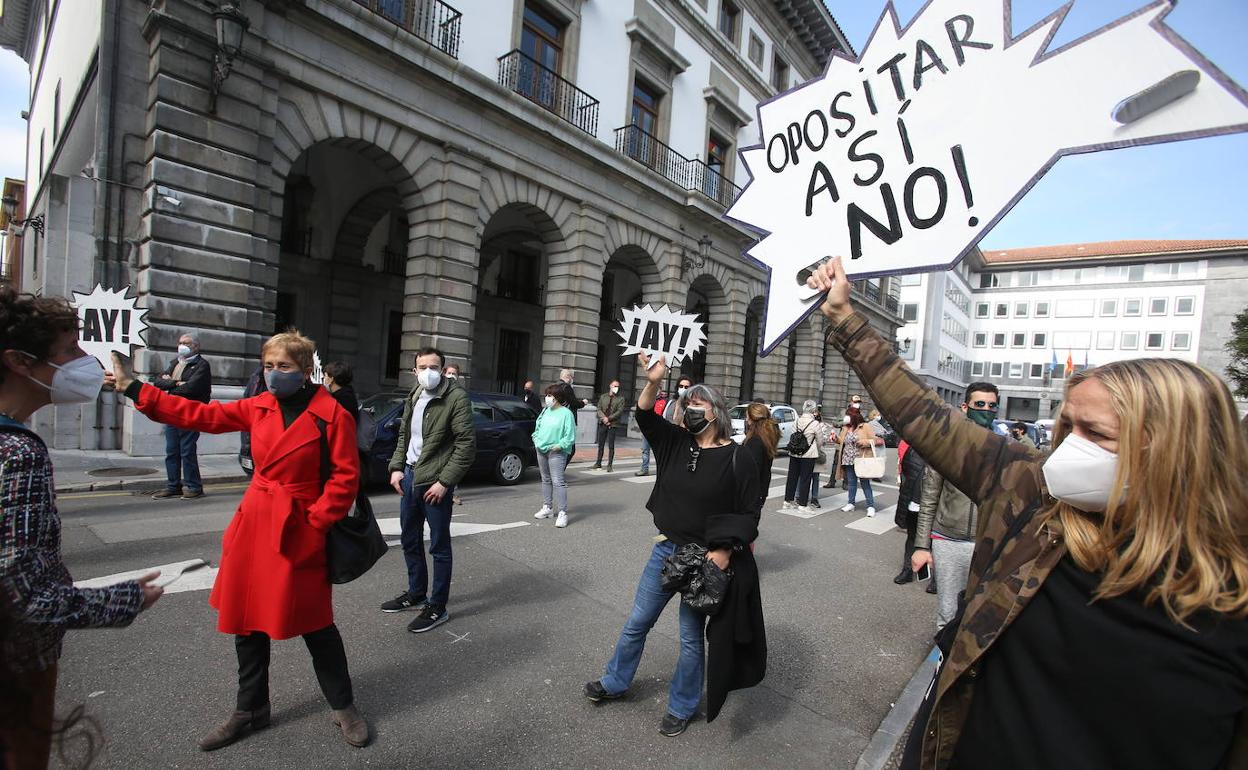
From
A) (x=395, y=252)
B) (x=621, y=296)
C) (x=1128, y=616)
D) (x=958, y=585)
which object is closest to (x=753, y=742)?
(x=958, y=585)

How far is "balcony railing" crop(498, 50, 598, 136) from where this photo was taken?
14320 millimetres

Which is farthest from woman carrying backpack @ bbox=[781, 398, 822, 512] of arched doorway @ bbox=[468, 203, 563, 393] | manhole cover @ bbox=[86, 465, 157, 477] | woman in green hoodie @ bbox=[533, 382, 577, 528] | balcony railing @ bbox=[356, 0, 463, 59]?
arched doorway @ bbox=[468, 203, 563, 393]

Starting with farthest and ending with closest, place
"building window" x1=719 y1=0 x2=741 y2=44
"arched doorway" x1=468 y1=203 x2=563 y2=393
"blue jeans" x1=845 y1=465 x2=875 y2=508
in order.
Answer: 1. "building window" x1=719 y1=0 x2=741 y2=44
2. "arched doorway" x1=468 y1=203 x2=563 y2=393
3. "blue jeans" x1=845 y1=465 x2=875 y2=508

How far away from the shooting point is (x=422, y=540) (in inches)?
167

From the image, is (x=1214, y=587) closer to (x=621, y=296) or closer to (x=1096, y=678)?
(x=1096, y=678)

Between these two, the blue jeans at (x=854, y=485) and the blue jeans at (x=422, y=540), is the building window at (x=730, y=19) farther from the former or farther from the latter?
the blue jeans at (x=422, y=540)

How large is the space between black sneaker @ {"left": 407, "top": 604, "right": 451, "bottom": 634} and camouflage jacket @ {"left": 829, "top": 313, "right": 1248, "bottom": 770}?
11.3 feet

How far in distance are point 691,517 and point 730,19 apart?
23905mm

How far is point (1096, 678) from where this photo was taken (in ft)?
3.75

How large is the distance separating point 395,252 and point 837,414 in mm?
24886

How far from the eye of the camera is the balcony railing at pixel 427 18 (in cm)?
1206

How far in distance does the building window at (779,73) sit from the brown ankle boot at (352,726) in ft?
86.9

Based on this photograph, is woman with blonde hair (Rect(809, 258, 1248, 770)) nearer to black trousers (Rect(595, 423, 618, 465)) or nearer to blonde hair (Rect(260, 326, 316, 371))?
blonde hair (Rect(260, 326, 316, 371))

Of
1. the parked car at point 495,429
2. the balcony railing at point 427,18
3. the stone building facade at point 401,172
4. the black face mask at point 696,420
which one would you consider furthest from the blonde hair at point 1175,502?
the balcony railing at point 427,18
